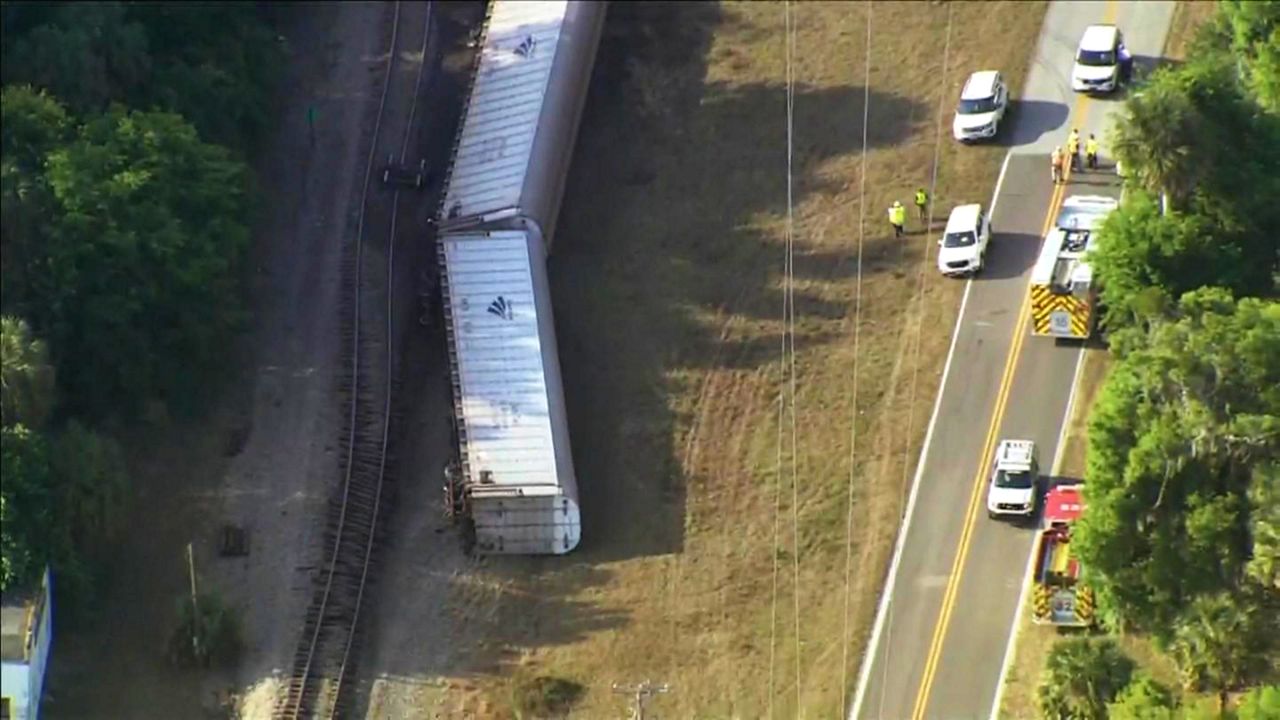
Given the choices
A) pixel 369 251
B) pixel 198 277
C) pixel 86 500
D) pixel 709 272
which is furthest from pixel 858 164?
pixel 86 500

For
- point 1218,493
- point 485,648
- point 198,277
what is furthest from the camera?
point 198,277

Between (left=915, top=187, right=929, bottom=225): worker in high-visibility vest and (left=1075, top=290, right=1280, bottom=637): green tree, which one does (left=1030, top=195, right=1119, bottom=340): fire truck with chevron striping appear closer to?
(left=915, top=187, right=929, bottom=225): worker in high-visibility vest

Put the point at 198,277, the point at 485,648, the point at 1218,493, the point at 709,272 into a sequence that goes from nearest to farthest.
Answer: the point at 1218,493 < the point at 485,648 < the point at 198,277 < the point at 709,272

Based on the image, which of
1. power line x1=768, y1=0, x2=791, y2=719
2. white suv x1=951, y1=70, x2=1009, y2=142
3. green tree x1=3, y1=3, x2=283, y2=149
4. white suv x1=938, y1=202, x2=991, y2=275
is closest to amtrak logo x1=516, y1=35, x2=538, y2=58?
green tree x1=3, y1=3, x2=283, y2=149

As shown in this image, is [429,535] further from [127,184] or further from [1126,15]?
[1126,15]

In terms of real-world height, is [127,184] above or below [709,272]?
above

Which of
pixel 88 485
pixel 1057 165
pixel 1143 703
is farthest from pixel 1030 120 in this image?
pixel 88 485
